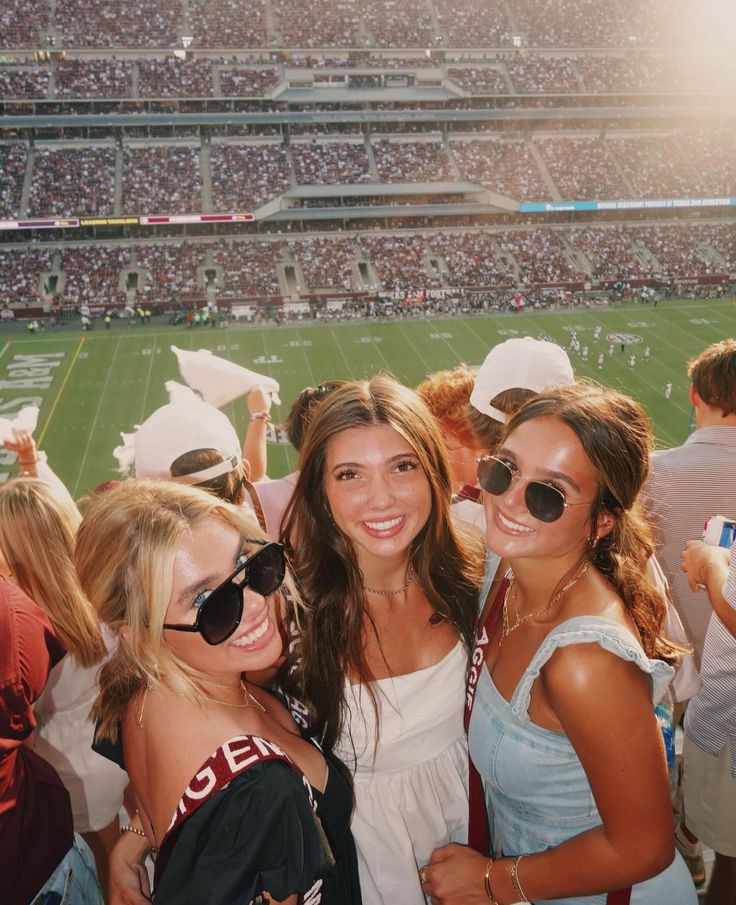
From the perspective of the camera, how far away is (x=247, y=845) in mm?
1778

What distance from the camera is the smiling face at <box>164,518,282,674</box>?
7.06ft

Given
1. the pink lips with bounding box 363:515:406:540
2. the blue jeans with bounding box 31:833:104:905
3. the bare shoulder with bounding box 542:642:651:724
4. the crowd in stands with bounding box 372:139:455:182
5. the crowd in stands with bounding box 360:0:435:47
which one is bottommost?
the blue jeans with bounding box 31:833:104:905

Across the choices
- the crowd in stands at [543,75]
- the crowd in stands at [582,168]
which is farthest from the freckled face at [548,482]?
the crowd in stands at [543,75]

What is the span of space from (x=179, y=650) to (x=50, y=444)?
21765mm

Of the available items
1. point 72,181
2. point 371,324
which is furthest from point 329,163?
point 371,324

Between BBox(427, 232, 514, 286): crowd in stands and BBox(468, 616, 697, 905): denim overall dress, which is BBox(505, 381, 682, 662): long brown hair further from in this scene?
BBox(427, 232, 514, 286): crowd in stands

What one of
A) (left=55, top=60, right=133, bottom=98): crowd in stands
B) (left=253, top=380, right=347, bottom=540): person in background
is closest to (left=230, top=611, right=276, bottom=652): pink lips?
(left=253, top=380, right=347, bottom=540): person in background

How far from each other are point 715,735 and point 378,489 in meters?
1.73

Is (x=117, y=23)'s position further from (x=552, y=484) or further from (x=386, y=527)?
(x=552, y=484)

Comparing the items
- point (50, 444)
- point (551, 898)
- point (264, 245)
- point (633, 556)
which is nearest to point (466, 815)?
point (551, 898)

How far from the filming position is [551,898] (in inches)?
91.0

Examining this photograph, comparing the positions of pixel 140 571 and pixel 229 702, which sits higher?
pixel 140 571

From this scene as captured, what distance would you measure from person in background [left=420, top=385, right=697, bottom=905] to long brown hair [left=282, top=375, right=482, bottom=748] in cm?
34

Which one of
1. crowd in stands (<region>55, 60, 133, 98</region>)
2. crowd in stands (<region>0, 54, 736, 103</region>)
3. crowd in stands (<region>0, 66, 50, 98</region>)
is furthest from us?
crowd in stands (<region>0, 54, 736, 103</region>)
